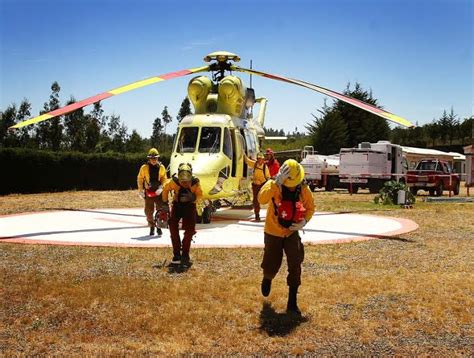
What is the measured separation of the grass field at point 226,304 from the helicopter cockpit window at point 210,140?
4.27 m

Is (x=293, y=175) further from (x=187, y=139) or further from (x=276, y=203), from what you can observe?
(x=187, y=139)

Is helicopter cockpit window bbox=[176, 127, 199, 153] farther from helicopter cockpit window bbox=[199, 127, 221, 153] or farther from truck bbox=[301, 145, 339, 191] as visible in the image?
truck bbox=[301, 145, 339, 191]

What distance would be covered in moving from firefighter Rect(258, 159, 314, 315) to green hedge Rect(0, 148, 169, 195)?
22.3 metres

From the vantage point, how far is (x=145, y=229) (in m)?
12.0

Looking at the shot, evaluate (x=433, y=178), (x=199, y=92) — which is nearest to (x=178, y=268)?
(x=199, y=92)

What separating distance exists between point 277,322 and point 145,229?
7.07m

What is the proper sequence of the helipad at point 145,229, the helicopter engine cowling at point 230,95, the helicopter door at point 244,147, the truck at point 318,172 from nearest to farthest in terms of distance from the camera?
the helipad at point 145,229
the helicopter engine cowling at point 230,95
the helicopter door at point 244,147
the truck at point 318,172

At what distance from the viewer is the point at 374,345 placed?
484cm

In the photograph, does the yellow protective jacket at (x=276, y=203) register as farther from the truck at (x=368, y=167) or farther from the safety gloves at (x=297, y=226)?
the truck at (x=368, y=167)

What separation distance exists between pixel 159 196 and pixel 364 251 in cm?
421

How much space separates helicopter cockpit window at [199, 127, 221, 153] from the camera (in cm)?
1295

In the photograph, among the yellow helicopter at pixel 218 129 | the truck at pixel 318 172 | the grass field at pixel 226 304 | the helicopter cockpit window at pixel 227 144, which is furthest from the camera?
the truck at pixel 318 172

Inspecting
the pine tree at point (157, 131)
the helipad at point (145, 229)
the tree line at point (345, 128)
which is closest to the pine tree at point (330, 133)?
the tree line at point (345, 128)

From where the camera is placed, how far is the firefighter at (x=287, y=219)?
19.1ft
